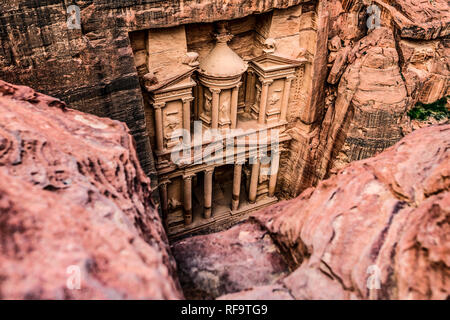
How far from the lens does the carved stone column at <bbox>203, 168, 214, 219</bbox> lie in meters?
13.3

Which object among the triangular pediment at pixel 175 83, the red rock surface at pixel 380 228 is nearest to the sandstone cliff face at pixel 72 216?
the red rock surface at pixel 380 228

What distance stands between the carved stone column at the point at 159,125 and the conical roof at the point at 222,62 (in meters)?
1.69

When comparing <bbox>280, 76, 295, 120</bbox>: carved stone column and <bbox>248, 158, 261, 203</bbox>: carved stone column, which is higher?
<bbox>280, 76, 295, 120</bbox>: carved stone column

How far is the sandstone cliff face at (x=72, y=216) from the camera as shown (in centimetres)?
300

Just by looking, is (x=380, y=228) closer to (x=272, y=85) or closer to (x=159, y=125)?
(x=159, y=125)

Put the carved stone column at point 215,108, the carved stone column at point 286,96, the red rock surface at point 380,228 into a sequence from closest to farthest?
the red rock surface at point 380,228, the carved stone column at point 215,108, the carved stone column at point 286,96

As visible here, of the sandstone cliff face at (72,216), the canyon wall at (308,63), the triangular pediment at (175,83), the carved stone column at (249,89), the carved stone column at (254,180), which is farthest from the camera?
the carved stone column at (254,180)

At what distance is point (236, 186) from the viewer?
14039 millimetres

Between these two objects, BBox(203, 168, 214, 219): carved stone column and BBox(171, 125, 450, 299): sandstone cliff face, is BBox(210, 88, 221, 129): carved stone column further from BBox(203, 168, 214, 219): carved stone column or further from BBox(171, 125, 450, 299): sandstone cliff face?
BBox(171, 125, 450, 299): sandstone cliff face

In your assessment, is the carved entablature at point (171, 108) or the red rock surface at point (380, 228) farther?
the carved entablature at point (171, 108)

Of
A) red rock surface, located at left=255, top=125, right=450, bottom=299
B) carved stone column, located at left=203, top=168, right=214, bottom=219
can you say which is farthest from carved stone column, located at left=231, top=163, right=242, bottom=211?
red rock surface, located at left=255, top=125, right=450, bottom=299

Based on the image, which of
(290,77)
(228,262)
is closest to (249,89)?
(290,77)

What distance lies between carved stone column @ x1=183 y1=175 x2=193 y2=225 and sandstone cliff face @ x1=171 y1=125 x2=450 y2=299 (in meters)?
7.49

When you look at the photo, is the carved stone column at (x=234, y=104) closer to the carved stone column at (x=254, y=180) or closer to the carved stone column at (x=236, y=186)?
the carved stone column at (x=236, y=186)
